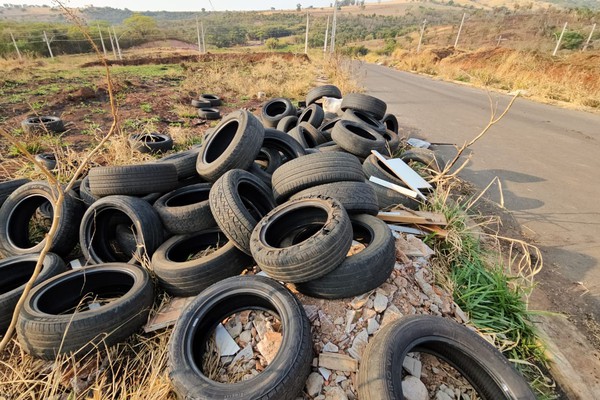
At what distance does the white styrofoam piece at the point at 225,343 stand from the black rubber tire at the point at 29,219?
2.45 m

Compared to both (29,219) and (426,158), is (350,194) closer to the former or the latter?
(426,158)

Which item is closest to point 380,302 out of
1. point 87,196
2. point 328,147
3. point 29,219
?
point 328,147

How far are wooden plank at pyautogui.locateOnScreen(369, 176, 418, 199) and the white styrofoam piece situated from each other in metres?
3.12

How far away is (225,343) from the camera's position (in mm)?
2645

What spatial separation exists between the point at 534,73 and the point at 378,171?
55.2 ft

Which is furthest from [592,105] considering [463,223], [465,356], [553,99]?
[465,356]

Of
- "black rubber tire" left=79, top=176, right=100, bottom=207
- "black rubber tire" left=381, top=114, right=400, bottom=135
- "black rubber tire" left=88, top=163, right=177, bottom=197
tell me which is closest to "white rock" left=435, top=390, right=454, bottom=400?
"black rubber tire" left=88, top=163, right=177, bottom=197

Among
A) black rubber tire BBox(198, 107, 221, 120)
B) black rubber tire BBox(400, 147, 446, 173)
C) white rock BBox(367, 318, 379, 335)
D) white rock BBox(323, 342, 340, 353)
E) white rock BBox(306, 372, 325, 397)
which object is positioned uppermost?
black rubber tire BBox(400, 147, 446, 173)

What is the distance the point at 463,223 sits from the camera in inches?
167

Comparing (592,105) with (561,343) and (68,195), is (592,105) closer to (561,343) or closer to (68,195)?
(561,343)

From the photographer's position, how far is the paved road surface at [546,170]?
380cm

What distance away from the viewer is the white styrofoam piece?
8.49ft

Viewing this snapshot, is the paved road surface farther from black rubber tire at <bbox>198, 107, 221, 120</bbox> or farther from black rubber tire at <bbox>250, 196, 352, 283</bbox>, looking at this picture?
black rubber tire at <bbox>198, 107, 221, 120</bbox>

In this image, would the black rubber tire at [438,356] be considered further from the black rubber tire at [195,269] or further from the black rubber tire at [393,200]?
the black rubber tire at [393,200]
